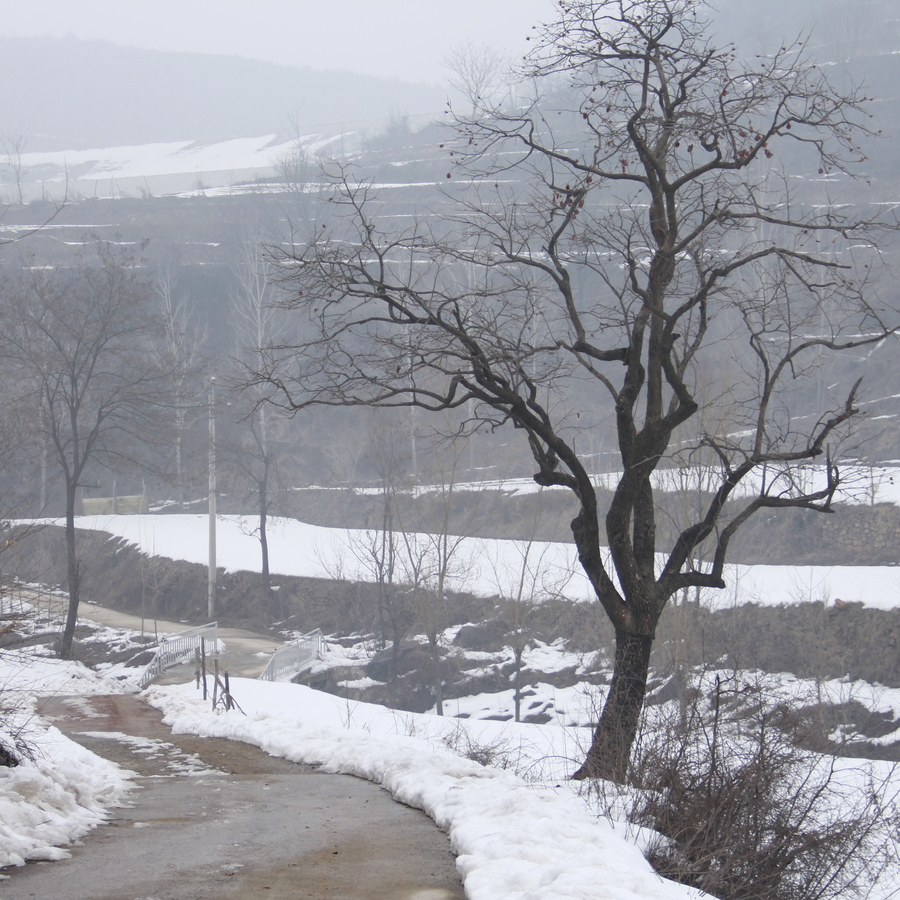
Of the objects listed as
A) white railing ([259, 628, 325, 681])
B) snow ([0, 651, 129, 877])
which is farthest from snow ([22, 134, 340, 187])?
snow ([0, 651, 129, 877])

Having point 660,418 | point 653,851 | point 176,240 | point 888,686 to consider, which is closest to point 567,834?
point 653,851

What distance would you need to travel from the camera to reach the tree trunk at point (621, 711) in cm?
829

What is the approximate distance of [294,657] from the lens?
2650cm

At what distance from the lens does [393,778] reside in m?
8.84

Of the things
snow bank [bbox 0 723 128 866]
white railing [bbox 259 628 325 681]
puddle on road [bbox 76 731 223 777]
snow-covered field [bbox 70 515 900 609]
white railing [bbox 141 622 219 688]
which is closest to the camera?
snow bank [bbox 0 723 128 866]

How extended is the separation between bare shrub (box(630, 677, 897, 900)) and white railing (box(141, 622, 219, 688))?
17.8 metres

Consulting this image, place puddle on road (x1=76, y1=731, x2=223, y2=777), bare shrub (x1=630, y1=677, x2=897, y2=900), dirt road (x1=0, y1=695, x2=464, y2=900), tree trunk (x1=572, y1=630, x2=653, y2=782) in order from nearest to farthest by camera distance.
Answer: dirt road (x1=0, y1=695, x2=464, y2=900)
bare shrub (x1=630, y1=677, x2=897, y2=900)
tree trunk (x1=572, y1=630, x2=653, y2=782)
puddle on road (x1=76, y1=731, x2=223, y2=777)

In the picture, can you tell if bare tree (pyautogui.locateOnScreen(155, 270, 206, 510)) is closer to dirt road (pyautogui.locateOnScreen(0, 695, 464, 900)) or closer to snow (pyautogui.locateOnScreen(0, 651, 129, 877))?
snow (pyautogui.locateOnScreen(0, 651, 129, 877))

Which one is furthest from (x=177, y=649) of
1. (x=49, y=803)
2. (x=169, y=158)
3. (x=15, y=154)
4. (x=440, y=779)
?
(x=15, y=154)

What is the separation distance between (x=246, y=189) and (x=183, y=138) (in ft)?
180

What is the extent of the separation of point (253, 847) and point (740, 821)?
11.5ft

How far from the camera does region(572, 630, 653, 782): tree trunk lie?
27.2 feet

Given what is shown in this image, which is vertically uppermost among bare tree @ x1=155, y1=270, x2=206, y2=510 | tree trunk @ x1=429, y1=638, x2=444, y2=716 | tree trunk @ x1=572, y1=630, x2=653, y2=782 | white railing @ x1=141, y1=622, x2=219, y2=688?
bare tree @ x1=155, y1=270, x2=206, y2=510

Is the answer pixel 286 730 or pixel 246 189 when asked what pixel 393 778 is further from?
pixel 246 189
